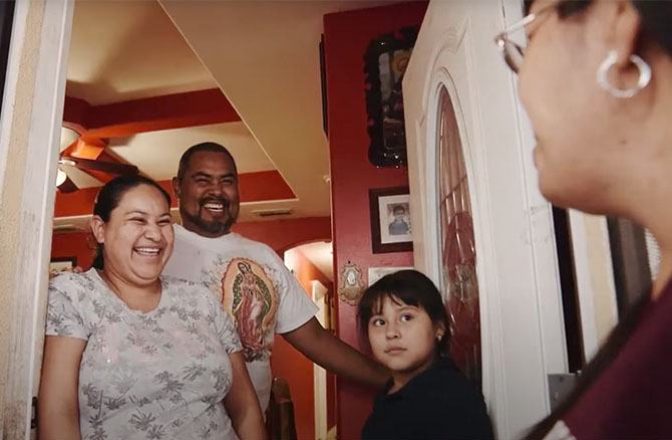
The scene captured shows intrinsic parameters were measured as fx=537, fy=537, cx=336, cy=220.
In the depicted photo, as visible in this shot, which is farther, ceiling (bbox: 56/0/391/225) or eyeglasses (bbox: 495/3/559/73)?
ceiling (bbox: 56/0/391/225)

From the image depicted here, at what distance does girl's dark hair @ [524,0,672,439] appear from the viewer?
1.01 feet

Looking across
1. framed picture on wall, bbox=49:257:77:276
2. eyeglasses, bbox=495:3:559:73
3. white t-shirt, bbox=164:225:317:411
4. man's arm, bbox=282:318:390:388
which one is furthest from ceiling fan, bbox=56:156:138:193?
eyeglasses, bbox=495:3:559:73

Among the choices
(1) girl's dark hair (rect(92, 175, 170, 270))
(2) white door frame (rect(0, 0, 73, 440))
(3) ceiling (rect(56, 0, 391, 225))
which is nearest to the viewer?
(2) white door frame (rect(0, 0, 73, 440))

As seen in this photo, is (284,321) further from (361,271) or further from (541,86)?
(541,86)

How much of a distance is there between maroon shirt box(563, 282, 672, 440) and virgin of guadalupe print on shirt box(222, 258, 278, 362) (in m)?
0.81

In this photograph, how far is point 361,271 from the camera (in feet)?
4.29

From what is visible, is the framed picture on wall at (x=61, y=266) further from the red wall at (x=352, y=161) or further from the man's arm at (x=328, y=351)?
the red wall at (x=352, y=161)

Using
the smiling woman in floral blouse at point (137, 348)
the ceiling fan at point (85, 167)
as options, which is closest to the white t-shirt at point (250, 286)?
the smiling woman in floral blouse at point (137, 348)

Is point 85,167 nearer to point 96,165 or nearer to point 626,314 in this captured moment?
point 96,165

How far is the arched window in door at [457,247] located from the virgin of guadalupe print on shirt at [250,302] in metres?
0.39

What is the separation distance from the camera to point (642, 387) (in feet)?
0.95

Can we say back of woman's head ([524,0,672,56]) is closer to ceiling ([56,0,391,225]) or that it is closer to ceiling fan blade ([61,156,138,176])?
ceiling ([56,0,391,225])

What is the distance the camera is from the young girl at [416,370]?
610 mm

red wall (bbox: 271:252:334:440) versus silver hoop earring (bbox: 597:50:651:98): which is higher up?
silver hoop earring (bbox: 597:50:651:98)
